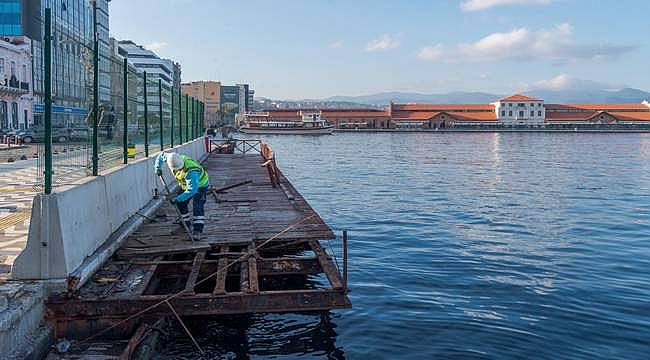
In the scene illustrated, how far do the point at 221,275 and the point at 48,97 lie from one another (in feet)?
9.88

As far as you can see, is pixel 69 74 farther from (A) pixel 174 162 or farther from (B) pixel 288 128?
(B) pixel 288 128

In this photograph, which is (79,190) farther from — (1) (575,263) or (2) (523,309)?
(1) (575,263)

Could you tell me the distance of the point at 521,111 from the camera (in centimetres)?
13900

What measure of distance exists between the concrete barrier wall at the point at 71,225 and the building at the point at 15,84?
40751 mm

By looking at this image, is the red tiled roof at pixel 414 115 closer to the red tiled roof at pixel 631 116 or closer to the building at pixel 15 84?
the red tiled roof at pixel 631 116

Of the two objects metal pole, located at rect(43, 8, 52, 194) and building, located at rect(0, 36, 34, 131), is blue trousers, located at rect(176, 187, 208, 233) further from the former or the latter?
building, located at rect(0, 36, 34, 131)

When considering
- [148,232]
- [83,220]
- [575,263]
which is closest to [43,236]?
[83,220]

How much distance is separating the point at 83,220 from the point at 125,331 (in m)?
1.73

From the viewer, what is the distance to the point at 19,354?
226 inches

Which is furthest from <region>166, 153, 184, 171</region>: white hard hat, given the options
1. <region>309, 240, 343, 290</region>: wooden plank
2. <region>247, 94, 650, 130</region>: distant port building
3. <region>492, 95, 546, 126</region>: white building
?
<region>492, 95, 546, 126</region>: white building

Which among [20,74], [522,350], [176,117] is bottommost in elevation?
A: [522,350]

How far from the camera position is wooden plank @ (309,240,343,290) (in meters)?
7.85

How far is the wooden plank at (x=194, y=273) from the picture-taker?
291 inches

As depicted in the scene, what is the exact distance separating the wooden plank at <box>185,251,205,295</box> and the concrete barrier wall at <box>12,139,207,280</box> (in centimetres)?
130
